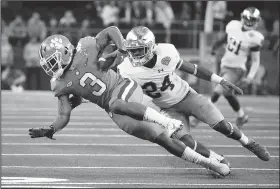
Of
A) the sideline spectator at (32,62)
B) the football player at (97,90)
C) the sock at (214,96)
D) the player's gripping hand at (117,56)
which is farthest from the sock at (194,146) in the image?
the sideline spectator at (32,62)

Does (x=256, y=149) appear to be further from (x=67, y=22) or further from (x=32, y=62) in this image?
(x=67, y=22)

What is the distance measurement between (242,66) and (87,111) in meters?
3.75

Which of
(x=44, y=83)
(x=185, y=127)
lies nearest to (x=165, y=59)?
(x=185, y=127)

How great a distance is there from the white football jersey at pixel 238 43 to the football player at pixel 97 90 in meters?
3.87

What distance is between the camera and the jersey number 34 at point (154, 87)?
675 centimetres

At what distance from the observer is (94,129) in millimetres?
10609

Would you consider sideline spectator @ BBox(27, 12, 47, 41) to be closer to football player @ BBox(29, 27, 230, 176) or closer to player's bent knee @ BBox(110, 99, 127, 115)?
football player @ BBox(29, 27, 230, 176)

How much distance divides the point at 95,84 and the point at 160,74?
730 millimetres

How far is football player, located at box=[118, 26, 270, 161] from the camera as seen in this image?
6391mm

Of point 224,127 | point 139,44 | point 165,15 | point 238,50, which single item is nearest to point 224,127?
point 224,127

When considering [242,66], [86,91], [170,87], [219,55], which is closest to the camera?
[86,91]

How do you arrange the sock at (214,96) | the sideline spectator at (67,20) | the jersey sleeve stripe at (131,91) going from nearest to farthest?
the jersey sleeve stripe at (131,91)
the sock at (214,96)
the sideline spectator at (67,20)

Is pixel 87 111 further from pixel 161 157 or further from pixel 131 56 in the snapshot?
pixel 131 56

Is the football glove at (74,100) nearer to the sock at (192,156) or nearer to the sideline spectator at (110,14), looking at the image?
the sock at (192,156)
